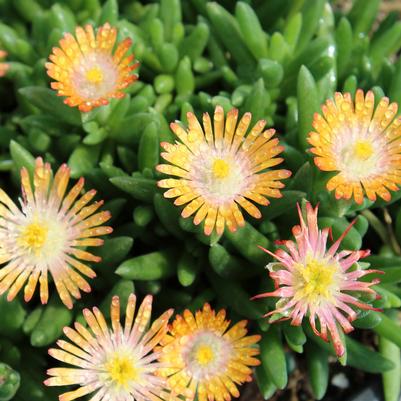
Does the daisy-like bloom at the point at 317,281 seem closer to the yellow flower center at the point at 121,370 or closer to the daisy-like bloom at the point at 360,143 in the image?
the daisy-like bloom at the point at 360,143

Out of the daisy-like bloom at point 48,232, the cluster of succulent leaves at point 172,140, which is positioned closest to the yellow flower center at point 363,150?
the cluster of succulent leaves at point 172,140

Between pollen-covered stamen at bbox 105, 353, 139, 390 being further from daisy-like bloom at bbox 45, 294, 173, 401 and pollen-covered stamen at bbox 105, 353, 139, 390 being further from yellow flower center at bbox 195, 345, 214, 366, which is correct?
yellow flower center at bbox 195, 345, 214, 366

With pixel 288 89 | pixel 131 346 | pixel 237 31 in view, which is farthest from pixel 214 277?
pixel 237 31

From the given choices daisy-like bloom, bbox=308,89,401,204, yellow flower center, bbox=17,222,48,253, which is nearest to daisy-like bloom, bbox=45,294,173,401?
yellow flower center, bbox=17,222,48,253

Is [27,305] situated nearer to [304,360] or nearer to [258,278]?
[258,278]

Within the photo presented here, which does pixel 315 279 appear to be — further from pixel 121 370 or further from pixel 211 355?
pixel 121 370

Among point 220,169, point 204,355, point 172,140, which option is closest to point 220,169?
point 220,169
